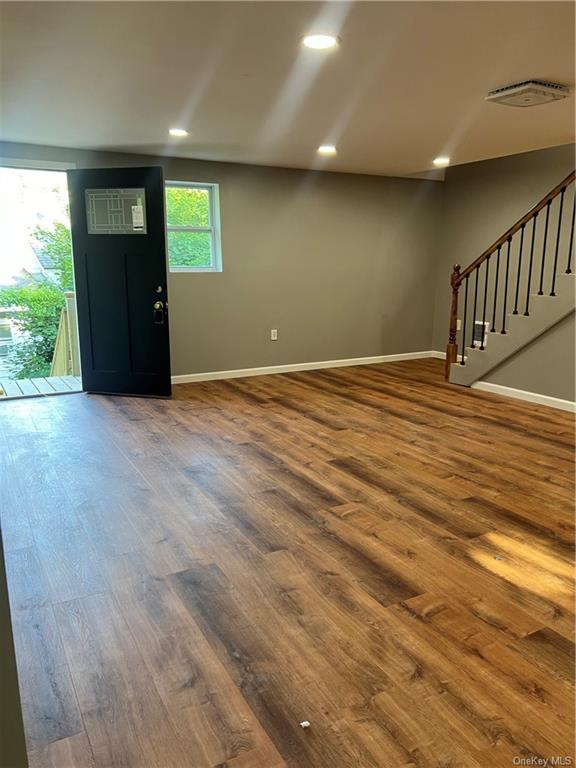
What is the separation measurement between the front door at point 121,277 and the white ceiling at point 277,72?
0.44 m

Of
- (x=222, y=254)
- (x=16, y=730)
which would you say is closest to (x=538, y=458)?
(x=16, y=730)

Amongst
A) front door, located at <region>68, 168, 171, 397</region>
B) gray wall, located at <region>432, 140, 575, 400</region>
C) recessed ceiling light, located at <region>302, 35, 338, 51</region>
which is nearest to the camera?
recessed ceiling light, located at <region>302, 35, 338, 51</region>

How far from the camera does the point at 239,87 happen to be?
3410mm

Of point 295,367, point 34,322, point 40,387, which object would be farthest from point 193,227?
point 34,322

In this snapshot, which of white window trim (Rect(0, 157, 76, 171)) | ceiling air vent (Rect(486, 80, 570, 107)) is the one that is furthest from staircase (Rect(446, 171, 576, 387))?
white window trim (Rect(0, 157, 76, 171))

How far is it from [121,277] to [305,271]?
231cm

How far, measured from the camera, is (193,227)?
602 cm

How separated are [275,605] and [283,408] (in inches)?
118

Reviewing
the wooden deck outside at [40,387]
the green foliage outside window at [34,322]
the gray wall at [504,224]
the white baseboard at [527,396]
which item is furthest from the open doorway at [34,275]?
the gray wall at [504,224]

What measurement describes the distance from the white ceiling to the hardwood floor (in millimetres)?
2375

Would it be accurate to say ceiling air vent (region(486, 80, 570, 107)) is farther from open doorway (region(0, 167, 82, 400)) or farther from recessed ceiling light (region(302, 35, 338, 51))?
A: open doorway (region(0, 167, 82, 400))

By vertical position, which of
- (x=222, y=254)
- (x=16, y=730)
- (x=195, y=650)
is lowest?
(x=195, y=650)

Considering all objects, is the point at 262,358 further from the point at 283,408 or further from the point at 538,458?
the point at 538,458

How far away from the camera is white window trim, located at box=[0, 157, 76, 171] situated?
495cm
